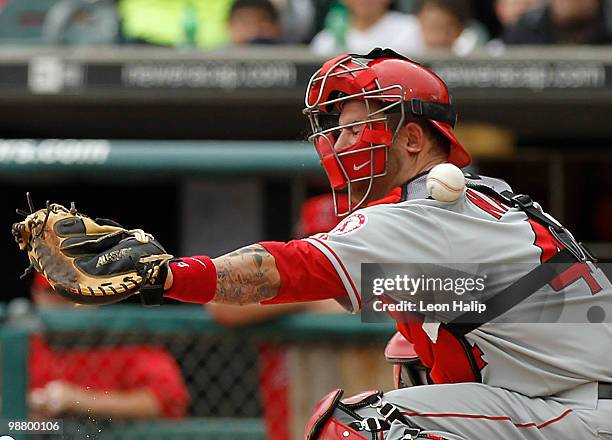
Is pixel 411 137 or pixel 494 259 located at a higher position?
pixel 411 137

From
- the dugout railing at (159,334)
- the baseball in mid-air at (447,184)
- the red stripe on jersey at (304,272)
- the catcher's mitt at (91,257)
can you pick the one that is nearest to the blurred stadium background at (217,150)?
the dugout railing at (159,334)

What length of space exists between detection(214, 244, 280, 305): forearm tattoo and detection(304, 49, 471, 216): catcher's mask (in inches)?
20.8

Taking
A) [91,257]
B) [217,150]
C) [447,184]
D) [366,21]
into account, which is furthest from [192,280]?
[366,21]

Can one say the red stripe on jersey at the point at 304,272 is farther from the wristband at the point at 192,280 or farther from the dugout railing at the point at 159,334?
the dugout railing at the point at 159,334

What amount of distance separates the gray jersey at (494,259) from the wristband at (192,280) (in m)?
0.25

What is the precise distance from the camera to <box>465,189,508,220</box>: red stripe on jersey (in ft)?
10.3

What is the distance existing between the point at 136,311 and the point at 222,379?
0.48 meters

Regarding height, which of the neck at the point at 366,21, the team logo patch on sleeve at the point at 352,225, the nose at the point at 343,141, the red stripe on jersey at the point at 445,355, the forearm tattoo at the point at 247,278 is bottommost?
the red stripe on jersey at the point at 445,355

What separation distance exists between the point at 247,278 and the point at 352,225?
10.7 inches

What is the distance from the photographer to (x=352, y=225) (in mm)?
2932

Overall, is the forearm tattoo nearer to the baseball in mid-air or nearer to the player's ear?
the baseball in mid-air

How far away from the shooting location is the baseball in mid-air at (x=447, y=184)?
2980 millimetres

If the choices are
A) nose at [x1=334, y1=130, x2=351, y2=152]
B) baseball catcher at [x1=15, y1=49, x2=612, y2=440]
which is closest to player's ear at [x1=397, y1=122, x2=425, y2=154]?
baseball catcher at [x1=15, y1=49, x2=612, y2=440]

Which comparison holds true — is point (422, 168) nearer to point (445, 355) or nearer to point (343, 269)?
point (445, 355)
